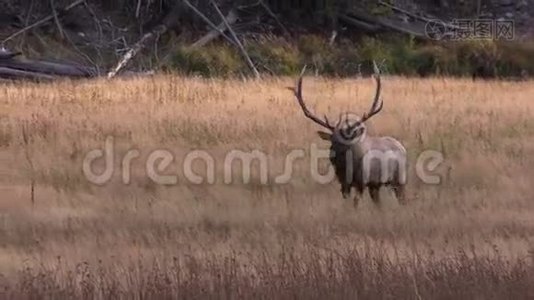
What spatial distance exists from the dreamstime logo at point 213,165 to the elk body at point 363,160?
121 cm

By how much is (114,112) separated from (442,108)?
4.53 meters

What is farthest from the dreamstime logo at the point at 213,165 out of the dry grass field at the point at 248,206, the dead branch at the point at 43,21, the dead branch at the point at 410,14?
the dead branch at the point at 410,14

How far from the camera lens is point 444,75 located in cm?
2336

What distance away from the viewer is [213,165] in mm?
12188

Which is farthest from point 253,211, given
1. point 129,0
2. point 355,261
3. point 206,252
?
point 129,0

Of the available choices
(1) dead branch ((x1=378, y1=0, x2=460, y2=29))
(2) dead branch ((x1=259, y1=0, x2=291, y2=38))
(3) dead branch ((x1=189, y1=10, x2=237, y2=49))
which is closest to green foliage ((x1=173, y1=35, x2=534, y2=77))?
(3) dead branch ((x1=189, y1=10, x2=237, y2=49))

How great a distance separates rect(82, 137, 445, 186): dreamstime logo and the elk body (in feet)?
3.97

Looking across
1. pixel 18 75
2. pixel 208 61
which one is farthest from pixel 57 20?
pixel 18 75

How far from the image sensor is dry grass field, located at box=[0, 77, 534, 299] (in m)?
6.44

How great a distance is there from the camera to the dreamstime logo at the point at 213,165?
11.4 meters

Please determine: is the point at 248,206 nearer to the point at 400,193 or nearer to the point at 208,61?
the point at 400,193

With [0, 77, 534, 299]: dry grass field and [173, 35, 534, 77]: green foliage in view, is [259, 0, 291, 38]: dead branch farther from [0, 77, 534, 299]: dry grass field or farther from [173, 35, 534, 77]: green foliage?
[0, 77, 534, 299]: dry grass field

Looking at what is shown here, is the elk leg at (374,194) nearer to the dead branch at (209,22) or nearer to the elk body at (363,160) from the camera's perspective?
the elk body at (363,160)
